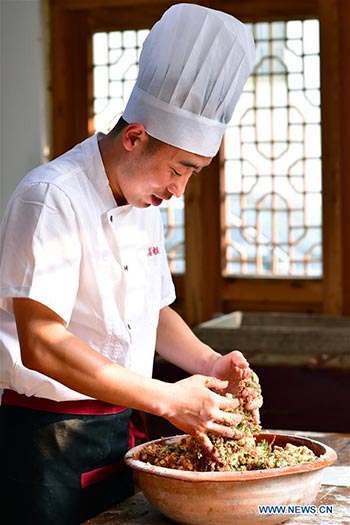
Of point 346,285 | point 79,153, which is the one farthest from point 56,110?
point 79,153

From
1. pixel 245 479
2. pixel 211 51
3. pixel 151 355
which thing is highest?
pixel 211 51

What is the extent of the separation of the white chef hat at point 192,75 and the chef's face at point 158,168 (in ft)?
0.07

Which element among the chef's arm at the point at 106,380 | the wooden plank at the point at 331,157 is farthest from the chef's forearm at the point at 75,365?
the wooden plank at the point at 331,157

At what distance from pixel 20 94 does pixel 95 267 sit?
3.42 m

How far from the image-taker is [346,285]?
5430 mm

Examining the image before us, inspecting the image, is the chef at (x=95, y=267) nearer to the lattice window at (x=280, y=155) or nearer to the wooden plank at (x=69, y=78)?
the lattice window at (x=280, y=155)

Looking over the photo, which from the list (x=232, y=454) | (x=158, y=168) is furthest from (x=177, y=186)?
(x=232, y=454)

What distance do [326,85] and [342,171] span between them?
449mm

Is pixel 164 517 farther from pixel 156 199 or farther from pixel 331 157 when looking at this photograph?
pixel 331 157

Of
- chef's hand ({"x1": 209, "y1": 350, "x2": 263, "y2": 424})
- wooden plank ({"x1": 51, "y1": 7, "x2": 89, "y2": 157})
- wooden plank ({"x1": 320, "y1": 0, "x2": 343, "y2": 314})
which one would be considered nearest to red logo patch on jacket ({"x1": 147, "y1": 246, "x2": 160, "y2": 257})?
chef's hand ({"x1": 209, "y1": 350, "x2": 263, "y2": 424})

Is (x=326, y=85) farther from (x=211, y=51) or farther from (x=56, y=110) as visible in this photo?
(x=211, y=51)

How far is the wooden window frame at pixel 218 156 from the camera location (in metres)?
5.33

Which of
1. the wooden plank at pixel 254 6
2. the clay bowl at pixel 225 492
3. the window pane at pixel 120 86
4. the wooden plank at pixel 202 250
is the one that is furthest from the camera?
the window pane at pixel 120 86

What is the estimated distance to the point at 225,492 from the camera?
7.11 feet
